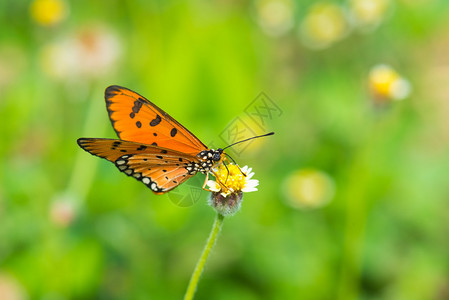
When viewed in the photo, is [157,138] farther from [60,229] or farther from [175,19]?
[175,19]

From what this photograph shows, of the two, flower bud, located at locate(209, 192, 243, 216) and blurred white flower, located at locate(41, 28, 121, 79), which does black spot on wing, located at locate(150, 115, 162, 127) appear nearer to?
flower bud, located at locate(209, 192, 243, 216)

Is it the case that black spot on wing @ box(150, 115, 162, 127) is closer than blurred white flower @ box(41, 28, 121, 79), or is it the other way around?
black spot on wing @ box(150, 115, 162, 127)

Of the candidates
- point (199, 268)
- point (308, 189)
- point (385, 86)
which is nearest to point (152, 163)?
point (199, 268)

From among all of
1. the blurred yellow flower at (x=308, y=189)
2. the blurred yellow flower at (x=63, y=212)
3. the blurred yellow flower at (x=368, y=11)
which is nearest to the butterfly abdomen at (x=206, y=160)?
the blurred yellow flower at (x=63, y=212)

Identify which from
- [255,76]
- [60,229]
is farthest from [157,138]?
[255,76]

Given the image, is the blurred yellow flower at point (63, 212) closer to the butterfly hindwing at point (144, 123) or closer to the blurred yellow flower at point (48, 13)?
the butterfly hindwing at point (144, 123)

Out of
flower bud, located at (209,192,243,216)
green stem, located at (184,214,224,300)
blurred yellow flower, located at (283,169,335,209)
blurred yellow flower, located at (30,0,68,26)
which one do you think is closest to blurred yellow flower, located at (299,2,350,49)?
blurred yellow flower, located at (283,169,335,209)
